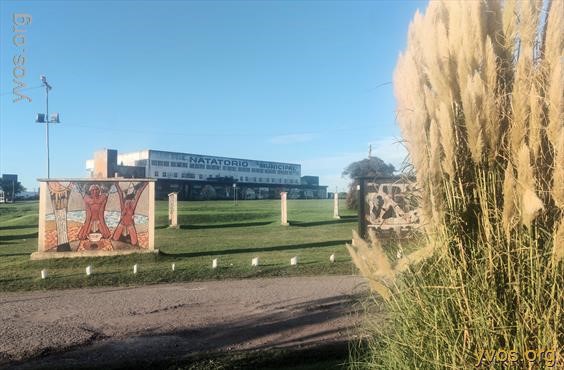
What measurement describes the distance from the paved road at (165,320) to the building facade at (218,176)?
1402 inches

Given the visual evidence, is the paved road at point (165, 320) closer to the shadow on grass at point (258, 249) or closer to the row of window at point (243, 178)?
the shadow on grass at point (258, 249)

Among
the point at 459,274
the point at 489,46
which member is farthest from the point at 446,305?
the point at 489,46

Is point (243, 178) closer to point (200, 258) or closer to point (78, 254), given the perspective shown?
point (200, 258)

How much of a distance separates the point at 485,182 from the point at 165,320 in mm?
6524

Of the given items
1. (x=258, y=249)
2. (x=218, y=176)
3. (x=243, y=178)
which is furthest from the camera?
(x=243, y=178)

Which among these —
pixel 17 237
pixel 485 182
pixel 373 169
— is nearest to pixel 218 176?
pixel 17 237

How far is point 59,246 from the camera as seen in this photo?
15.2m

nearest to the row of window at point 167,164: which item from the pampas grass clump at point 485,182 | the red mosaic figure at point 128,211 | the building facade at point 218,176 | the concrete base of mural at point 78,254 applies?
the building facade at point 218,176

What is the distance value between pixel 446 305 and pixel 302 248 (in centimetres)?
1547

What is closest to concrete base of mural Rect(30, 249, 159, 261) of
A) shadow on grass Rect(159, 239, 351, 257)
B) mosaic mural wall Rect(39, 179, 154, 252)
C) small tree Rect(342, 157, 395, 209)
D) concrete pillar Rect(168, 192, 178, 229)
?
mosaic mural wall Rect(39, 179, 154, 252)

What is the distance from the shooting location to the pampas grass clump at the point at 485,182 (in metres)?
2.25

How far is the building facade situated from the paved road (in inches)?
1402

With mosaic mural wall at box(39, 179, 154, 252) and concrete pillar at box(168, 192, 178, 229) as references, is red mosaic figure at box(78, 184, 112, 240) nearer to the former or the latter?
mosaic mural wall at box(39, 179, 154, 252)

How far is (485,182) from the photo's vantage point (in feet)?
7.99
